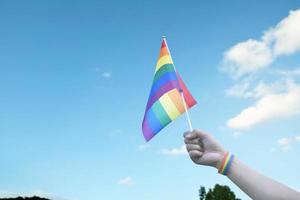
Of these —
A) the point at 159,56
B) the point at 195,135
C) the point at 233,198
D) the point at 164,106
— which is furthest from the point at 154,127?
the point at 233,198

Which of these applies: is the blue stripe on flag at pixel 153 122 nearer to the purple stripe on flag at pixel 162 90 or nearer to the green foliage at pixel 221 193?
the purple stripe on flag at pixel 162 90

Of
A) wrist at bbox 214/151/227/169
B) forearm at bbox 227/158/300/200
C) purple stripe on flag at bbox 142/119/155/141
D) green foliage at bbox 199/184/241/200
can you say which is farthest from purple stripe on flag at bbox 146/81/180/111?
green foliage at bbox 199/184/241/200

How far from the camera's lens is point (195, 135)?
4660mm

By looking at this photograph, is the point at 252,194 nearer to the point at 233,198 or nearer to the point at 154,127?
the point at 154,127

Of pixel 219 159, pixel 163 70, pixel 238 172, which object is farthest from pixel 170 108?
pixel 238 172

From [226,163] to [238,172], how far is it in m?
0.14

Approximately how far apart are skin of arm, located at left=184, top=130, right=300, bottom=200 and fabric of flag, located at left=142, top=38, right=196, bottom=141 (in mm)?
1160

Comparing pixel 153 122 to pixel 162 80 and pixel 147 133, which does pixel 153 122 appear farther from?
pixel 162 80

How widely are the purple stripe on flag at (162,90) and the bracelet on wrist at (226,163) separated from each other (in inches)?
64.2

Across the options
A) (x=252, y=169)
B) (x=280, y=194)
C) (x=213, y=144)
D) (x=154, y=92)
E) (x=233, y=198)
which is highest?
(x=233, y=198)

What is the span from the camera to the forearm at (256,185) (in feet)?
13.4

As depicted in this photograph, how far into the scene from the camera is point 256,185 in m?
4.18

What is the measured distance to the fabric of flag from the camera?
19.1 ft

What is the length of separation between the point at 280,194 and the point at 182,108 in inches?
77.4
